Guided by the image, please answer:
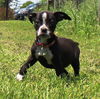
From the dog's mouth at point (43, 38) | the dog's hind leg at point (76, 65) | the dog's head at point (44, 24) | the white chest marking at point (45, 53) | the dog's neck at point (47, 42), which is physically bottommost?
the dog's hind leg at point (76, 65)

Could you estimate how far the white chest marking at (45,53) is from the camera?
6222mm

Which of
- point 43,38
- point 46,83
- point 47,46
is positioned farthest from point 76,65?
point 46,83

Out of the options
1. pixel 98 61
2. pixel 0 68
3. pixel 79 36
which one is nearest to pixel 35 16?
pixel 0 68

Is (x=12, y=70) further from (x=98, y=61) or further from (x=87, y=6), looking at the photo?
(x=87, y=6)

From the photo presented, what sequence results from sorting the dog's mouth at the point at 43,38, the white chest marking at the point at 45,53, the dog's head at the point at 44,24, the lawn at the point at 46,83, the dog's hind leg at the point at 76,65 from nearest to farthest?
the lawn at the point at 46,83, the dog's head at the point at 44,24, the dog's mouth at the point at 43,38, the white chest marking at the point at 45,53, the dog's hind leg at the point at 76,65

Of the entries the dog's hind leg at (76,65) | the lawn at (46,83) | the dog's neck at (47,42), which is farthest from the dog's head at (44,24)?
the dog's hind leg at (76,65)

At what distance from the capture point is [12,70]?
7457 mm

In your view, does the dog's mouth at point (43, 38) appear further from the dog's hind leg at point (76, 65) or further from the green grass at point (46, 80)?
the dog's hind leg at point (76, 65)

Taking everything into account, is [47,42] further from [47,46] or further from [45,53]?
[45,53]

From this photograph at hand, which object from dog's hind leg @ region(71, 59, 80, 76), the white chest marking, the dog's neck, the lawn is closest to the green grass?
the lawn

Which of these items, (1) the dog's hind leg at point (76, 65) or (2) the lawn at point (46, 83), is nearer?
(2) the lawn at point (46, 83)

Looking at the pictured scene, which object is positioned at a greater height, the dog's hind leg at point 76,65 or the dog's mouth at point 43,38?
the dog's mouth at point 43,38

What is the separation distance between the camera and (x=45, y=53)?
20.4ft

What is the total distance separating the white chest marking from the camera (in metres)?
6.22
